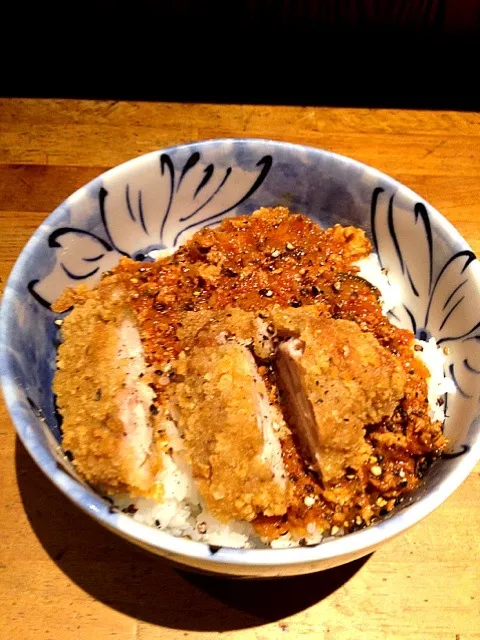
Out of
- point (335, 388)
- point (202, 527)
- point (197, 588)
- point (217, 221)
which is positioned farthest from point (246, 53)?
point (197, 588)

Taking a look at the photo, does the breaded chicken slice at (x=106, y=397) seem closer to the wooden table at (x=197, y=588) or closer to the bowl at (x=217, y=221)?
the bowl at (x=217, y=221)

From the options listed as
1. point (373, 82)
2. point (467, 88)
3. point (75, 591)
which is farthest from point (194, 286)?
point (467, 88)

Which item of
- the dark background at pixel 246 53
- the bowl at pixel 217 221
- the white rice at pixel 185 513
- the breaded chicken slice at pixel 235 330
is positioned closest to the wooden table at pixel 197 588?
the white rice at pixel 185 513

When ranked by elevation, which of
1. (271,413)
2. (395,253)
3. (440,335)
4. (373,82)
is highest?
(373,82)

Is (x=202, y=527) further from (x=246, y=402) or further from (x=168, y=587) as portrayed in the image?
(x=246, y=402)

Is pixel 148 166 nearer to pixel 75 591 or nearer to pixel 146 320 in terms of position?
pixel 146 320

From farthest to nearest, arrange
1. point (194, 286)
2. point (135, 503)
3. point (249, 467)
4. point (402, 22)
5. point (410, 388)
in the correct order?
point (402, 22) < point (194, 286) < point (410, 388) < point (135, 503) < point (249, 467)

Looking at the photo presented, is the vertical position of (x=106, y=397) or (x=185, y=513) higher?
(x=106, y=397)

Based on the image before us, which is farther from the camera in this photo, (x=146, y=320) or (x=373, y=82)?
(x=373, y=82)

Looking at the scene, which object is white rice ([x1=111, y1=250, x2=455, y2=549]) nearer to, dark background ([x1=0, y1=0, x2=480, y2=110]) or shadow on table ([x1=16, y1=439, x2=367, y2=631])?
shadow on table ([x1=16, y1=439, x2=367, y2=631])
